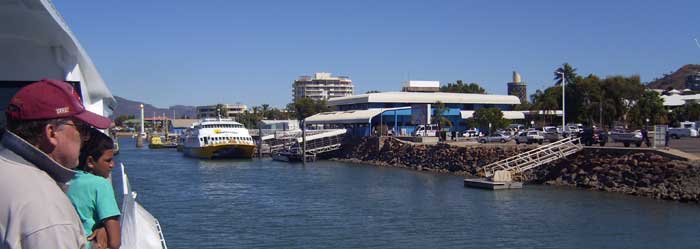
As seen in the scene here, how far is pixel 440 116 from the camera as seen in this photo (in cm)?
7262

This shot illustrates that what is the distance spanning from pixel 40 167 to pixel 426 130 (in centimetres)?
6212

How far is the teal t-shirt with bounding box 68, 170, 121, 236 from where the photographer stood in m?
4.74

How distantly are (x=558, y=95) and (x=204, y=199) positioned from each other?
55929mm

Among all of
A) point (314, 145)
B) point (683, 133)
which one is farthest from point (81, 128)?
point (314, 145)

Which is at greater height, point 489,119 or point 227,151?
point 489,119

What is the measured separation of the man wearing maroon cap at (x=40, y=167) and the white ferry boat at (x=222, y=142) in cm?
5991

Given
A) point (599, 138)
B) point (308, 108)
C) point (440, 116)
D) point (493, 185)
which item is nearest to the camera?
point (493, 185)

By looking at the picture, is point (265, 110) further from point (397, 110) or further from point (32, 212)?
point (32, 212)

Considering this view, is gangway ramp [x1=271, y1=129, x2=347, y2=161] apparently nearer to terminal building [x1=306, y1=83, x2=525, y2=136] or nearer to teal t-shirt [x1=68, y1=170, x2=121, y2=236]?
terminal building [x1=306, y1=83, x2=525, y2=136]

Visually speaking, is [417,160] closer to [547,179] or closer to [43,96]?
[547,179]

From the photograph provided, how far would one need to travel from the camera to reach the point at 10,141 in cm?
271

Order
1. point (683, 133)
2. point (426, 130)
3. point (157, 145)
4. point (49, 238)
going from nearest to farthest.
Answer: point (49, 238) < point (683, 133) < point (426, 130) < point (157, 145)

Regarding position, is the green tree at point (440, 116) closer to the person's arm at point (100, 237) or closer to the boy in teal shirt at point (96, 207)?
the boy in teal shirt at point (96, 207)

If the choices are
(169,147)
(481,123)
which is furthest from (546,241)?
(169,147)
